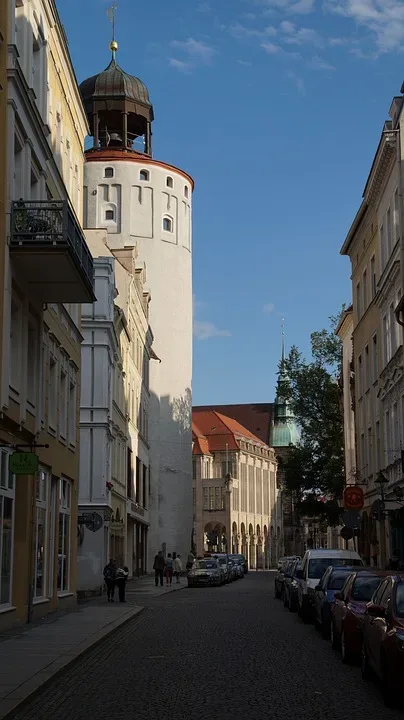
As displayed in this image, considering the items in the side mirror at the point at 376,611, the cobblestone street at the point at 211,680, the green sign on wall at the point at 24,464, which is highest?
the green sign on wall at the point at 24,464

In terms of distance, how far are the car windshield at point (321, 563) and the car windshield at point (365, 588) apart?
375 inches

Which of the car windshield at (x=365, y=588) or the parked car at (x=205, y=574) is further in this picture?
the parked car at (x=205, y=574)

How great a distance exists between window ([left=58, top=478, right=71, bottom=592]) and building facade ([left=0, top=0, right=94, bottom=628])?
0.10 feet

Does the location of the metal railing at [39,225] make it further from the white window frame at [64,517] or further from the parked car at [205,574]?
the parked car at [205,574]

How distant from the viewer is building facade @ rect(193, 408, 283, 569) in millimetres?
130500

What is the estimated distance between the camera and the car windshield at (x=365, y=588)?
53.8 feet

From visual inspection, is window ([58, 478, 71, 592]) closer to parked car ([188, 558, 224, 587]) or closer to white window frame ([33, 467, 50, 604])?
white window frame ([33, 467, 50, 604])

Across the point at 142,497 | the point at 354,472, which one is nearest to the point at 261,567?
the point at 142,497

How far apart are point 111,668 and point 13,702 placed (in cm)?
433

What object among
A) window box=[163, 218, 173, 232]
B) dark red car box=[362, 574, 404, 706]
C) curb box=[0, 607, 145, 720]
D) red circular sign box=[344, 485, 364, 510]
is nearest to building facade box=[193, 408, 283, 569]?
window box=[163, 218, 173, 232]

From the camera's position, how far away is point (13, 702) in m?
11.0

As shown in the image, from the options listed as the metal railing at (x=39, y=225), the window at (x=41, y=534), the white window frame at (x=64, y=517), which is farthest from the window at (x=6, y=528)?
the white window frame at (x=64, y=517)

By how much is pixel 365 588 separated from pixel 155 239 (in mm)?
58344

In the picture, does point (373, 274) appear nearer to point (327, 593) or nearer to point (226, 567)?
point (226, 567)
